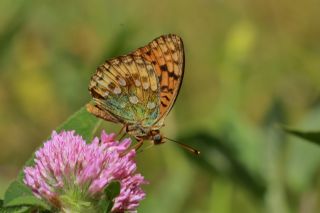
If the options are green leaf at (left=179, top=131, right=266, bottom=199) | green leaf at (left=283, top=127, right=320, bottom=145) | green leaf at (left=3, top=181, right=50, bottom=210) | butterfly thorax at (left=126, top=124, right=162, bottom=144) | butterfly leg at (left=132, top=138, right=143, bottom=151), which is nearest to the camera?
green leaf at (left=3, top=181, right=50, bottom=210)

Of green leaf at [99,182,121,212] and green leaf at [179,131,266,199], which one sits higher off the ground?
green leaf at [99,182,121,212]

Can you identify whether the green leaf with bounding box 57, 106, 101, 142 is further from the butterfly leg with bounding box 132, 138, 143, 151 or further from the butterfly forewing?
the butterfly forewing

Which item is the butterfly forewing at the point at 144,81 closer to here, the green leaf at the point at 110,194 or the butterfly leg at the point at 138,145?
the butterfly leg at the point at 138,145

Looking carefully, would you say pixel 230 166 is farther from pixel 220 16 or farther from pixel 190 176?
pixel 220 16

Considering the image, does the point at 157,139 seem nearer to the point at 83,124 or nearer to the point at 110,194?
the point at 83,124

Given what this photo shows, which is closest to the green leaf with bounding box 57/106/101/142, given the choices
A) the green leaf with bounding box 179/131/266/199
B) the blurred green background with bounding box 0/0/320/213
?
the blurred green background with bounding box 0/0/320/213

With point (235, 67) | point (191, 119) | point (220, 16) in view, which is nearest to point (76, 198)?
point (235, 67)

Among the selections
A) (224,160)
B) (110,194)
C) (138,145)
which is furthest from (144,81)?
(224,160)
